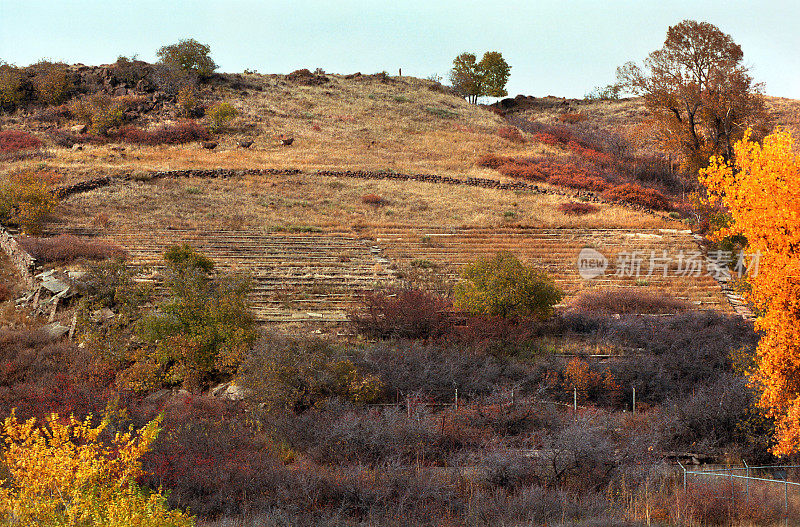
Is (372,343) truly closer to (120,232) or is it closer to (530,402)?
(530,402)

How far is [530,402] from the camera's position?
1474 cm

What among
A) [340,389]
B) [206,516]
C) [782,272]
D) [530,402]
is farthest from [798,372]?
[206,516]

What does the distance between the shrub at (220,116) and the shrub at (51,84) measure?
13.4 m

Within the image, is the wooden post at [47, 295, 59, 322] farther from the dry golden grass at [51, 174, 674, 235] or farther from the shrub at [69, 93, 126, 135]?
the shrub at [69, 93, 126, 135]

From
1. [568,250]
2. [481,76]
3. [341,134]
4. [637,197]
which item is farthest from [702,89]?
[481,76]

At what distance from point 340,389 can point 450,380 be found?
110 inches

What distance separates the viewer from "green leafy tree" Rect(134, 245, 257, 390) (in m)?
16.2

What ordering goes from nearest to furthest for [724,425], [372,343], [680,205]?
[724,425], [372,343], [680,205]

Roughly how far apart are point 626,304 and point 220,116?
37.1m

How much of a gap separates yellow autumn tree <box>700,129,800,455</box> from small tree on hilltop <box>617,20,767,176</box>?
29072 mm

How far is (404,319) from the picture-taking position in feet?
63.0

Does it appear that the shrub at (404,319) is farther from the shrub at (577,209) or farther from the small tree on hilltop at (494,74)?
the small tree on hilltop at (494,74)

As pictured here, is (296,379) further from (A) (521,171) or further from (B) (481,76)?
(B) (481,76)

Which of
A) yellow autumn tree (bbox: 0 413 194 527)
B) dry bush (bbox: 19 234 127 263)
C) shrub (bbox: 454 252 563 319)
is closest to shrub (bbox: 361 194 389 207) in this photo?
dry bush (bbox: 19 234 127 263)
